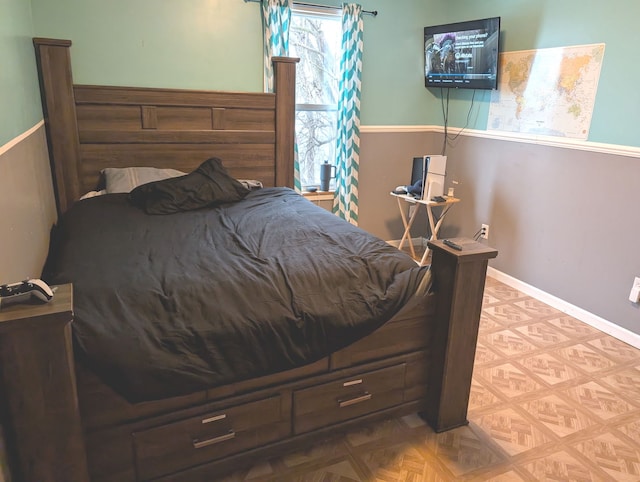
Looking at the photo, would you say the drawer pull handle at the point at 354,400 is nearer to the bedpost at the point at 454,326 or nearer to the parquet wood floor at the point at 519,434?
the parquet wood floor at the point at 519,434

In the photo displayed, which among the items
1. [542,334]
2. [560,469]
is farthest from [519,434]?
[542,334]

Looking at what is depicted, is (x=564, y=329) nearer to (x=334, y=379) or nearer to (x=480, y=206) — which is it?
(x=480, y=206)

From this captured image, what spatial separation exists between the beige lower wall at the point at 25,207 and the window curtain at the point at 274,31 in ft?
5.22

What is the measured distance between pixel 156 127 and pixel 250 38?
98 cm

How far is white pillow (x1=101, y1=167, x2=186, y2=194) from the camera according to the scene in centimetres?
296

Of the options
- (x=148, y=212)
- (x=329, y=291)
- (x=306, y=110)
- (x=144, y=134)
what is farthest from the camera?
(x=306, y=110)

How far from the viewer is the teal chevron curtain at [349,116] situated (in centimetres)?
367

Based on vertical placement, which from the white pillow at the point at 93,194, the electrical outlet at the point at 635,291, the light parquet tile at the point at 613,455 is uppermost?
the white pillow at the point at 93,194

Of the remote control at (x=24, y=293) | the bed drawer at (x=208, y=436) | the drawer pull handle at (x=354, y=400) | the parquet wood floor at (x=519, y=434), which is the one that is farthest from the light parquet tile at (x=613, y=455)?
the remote control at (x=24, y=293)

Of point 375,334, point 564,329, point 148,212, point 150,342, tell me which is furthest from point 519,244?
point 150,342

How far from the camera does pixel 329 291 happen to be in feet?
5.72

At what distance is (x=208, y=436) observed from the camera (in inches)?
62.6

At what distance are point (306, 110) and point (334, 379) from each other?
2.67 m

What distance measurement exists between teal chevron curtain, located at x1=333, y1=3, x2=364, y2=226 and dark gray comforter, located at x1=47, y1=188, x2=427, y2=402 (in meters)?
1.67
